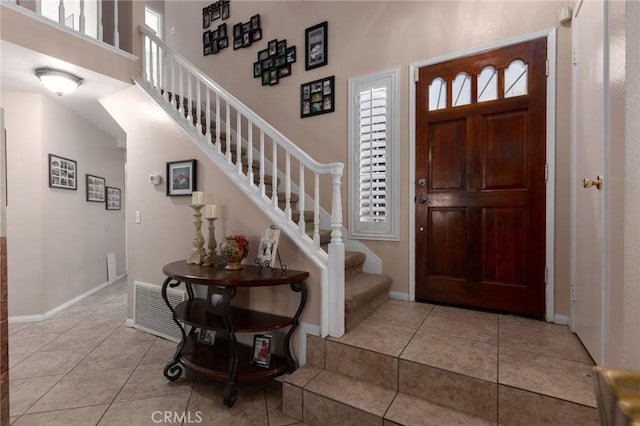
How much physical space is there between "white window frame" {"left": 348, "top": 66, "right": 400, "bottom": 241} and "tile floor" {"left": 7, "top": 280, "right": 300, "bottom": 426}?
58.6 inches

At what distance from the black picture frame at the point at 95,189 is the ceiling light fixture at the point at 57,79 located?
70.4 inches

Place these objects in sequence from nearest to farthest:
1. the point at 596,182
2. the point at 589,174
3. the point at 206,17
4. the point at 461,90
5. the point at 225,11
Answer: the point at 596,182 < the point at 589,174 < the point at 461,90 < the point at 225,11 < the point at 206,17

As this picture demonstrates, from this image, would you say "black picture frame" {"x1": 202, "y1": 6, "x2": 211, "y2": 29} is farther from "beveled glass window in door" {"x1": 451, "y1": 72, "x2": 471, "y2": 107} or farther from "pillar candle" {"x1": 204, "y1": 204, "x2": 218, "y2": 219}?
"beveled glass window in door" {"x1": 451, "y1": 72, "x2": 471, "y2": 107}

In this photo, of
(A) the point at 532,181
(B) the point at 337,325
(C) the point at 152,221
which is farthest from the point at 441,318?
(C) the point at 152,221

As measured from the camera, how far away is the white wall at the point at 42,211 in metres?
3.16

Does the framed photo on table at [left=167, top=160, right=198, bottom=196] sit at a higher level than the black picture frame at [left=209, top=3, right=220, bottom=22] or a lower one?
lower

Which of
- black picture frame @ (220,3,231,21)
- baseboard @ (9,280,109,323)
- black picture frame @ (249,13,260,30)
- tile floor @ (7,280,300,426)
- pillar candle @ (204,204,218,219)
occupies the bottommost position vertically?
tile floor @ (7,280,300,426)

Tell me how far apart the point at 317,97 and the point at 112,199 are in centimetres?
387

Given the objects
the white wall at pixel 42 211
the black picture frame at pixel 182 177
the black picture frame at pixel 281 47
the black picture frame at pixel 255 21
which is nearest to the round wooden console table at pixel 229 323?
the black picture frame at pixel 182 177

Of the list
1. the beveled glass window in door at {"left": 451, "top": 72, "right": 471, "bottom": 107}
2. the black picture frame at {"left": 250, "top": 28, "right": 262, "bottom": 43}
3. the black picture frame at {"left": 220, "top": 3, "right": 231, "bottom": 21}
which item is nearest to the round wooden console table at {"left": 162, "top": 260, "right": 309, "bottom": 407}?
the beveled glass window in door at {"left": 451, "top": 72, "right": 471, "bottom": 107}

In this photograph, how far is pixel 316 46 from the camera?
302 cm

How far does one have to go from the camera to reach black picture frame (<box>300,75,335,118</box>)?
292cm

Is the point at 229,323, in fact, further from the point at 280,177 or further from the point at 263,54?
the point at 263,54

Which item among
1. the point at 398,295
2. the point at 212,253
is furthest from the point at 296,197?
the point at 398,295
